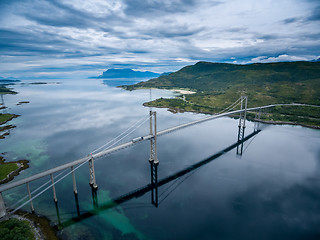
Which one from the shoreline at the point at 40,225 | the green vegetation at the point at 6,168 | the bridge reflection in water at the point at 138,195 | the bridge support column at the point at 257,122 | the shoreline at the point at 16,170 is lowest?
the bridge reflection in water at the point at 138,195

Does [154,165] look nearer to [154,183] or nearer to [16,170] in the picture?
[154,183]

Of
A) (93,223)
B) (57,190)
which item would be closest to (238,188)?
(93,223)

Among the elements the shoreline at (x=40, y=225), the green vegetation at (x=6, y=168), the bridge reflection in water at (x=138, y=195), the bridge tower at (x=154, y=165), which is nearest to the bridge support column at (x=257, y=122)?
the bridge reflection in water at (x=138, y=195)

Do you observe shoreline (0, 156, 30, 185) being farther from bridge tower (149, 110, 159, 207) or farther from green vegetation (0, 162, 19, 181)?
bridge tower (149, 110, 159, 207)

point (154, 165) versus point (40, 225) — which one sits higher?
point (154, 165)

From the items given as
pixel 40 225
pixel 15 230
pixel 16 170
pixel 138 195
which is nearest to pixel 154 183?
pixel 138 195

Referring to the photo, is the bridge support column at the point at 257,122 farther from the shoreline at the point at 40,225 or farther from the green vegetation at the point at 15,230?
the green vegetation at the point at 15,230
